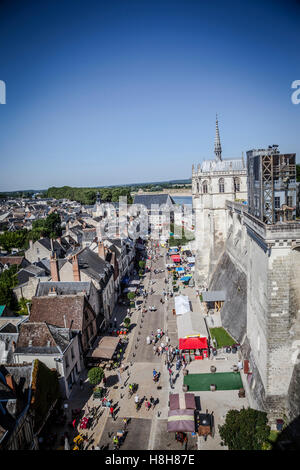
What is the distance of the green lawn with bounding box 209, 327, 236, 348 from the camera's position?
31.3m

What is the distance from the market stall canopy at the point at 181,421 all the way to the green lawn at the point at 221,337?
36.6 ft

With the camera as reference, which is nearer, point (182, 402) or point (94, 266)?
point (182, 402)

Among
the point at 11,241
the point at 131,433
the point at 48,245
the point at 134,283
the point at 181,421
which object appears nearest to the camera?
the point at 181,421

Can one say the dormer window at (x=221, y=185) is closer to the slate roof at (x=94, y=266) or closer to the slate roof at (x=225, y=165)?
the slate roof at (x=225, y=165)

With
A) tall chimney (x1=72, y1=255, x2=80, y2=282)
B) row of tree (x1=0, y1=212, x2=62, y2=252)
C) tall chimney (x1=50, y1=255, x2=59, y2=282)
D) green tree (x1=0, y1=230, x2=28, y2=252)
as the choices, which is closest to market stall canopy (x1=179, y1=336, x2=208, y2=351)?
tall chimney (x1=72, y1=255, x2=80, y2=282)

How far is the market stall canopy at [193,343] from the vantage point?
30153 mm

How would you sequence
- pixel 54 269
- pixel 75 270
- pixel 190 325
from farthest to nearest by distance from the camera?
pixel 54 269
pixel 75 270
pixel 190 325

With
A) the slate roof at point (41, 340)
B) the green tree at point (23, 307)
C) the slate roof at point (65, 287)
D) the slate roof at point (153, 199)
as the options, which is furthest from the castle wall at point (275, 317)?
the slate roof at point (153, 199)

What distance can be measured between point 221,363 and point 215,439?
29.5ft

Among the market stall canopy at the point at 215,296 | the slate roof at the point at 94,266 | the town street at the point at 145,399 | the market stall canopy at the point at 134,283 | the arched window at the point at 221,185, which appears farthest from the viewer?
the market stall canopy at the point at 134,283

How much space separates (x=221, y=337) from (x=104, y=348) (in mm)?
A: 11863

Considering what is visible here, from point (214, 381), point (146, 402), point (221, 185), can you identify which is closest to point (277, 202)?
point (214, 381)

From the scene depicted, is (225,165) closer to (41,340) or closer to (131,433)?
(41,340)

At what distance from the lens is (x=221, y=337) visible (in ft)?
107
